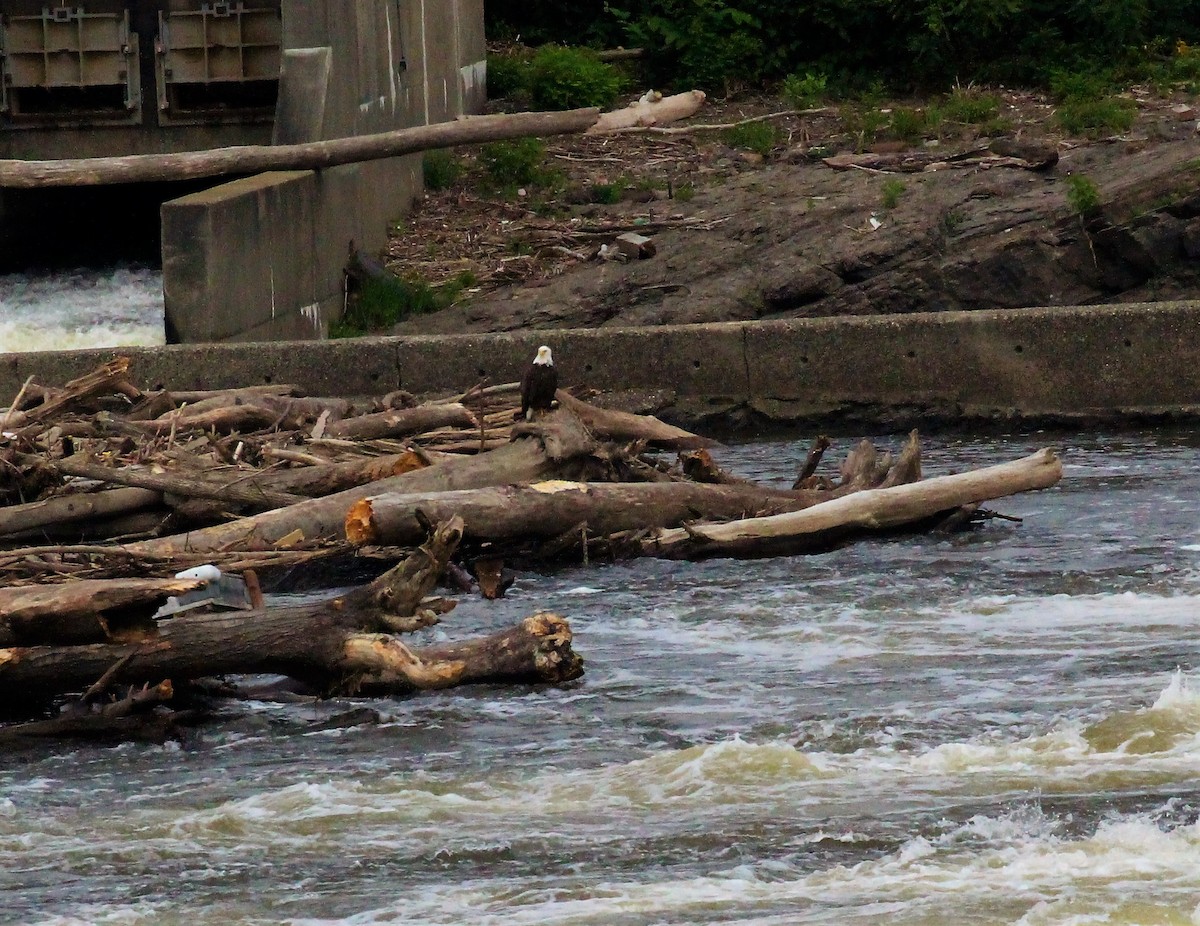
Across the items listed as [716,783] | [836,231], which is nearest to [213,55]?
[836,231]

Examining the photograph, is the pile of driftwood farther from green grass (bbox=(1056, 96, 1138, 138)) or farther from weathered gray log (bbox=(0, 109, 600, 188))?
green grass (bbox=(1056, 96, 1138, 138))

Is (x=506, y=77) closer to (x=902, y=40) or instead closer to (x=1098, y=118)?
(x=902, y=40)

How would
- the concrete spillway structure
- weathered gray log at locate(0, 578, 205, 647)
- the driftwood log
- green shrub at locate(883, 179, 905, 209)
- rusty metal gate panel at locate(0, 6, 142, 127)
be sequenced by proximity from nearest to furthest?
weathered gray log at locate(0, 578, 205, 647)
the driftwood log
the concrete spillway structure
green shrub at locate(883, 179, 905, 209)
rusty metal gate panel at locate(0, 6, 142, 127)

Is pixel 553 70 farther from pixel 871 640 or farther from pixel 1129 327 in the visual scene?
pixel 871 640

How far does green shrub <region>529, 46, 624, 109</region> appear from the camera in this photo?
2106 centimetres

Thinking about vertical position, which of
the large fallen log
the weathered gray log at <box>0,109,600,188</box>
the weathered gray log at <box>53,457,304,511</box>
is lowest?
the large fallen log

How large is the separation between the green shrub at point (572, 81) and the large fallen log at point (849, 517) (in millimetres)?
12053

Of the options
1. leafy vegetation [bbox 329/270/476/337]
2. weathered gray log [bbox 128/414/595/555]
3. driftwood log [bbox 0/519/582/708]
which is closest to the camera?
driftwood log [bbox 0/519/582/708]

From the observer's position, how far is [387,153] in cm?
1630

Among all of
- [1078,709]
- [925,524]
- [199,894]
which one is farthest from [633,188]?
[199,894]

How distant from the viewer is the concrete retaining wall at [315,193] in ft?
45.9

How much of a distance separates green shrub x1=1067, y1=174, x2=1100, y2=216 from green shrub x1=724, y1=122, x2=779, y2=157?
14.9 feet

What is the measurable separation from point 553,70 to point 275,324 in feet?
24.7

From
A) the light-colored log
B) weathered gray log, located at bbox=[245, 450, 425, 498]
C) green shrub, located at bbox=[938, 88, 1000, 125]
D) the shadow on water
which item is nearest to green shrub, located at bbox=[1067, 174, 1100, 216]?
green shrub, located at bbox=[938, 88, 1000, 125]
